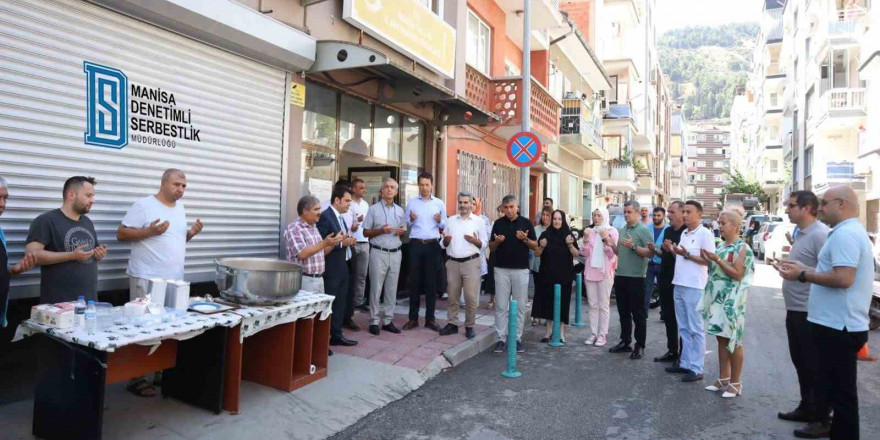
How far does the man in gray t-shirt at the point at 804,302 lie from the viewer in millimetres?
4980

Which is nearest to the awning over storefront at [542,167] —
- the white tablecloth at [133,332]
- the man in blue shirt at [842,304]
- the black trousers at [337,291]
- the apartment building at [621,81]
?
the apartment building at [621,81]

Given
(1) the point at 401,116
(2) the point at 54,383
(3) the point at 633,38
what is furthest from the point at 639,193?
(2) the point at 54,383

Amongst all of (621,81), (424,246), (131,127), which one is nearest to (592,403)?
(424,246)

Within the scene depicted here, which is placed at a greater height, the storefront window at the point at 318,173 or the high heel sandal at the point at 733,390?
the storefront window at the point at 318,173

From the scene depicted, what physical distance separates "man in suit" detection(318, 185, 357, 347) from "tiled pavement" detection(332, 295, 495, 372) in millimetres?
281

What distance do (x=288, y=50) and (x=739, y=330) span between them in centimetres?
604

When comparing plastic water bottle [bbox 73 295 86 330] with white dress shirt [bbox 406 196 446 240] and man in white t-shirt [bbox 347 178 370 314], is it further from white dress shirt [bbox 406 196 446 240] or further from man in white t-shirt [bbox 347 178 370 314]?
white dress shirt [bbox 406 196 446 240]

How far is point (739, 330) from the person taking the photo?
18.8 ft

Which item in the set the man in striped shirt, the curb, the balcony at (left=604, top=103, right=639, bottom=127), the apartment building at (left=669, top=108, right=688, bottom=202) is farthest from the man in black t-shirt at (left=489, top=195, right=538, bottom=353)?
the apartment building at (left=669, top=108, right=688, bottom=202)

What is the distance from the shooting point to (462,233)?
7734 mm

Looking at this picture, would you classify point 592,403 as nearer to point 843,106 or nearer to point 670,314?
point 670,314

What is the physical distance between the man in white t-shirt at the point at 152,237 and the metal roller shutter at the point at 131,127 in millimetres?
697

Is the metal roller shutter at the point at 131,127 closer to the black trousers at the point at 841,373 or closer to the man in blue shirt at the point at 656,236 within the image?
the man in blue shirt at the point at 656,236

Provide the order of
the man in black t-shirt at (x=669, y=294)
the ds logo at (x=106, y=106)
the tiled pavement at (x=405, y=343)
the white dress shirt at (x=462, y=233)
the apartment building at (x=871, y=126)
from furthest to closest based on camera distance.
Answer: the apartment building at (x=871, y=126) → the white dress shirt at (x=462, y=233) → the man in black t-shirt at (x=669, y=294) → the tiled pavement at (x=405, y=343) → the ds logo at (x=106, y=106)
